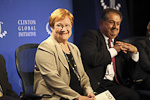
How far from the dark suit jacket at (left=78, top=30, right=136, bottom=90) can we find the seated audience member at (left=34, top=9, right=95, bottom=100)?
0.32 metres

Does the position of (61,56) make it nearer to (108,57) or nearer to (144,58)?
(108,57)

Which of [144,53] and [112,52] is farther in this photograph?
[144,53]

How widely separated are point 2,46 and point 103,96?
1419mm

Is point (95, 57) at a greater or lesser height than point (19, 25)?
lesser

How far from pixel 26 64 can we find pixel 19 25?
2.38 feet

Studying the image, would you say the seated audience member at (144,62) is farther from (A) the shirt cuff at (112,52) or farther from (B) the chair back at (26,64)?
(B) the chair back at (26,64)

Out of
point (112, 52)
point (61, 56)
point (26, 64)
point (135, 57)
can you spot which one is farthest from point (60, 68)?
point (135, 57)

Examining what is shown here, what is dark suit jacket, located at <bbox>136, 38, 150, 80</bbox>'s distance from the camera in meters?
4.20

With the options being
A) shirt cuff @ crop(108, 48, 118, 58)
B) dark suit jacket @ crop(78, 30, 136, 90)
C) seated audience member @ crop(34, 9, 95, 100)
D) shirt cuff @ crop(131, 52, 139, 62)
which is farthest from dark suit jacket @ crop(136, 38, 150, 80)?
seated audience member @ crop(34, 9, 95, 100)

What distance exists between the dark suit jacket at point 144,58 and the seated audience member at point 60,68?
1326mm

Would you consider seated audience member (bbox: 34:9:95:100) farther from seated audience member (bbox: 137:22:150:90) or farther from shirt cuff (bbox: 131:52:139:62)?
seated audience member (bbox: 137:22:150:90)

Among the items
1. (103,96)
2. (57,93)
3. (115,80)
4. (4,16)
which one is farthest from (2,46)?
(115,80)

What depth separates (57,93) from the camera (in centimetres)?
293

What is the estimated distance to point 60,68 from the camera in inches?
119
